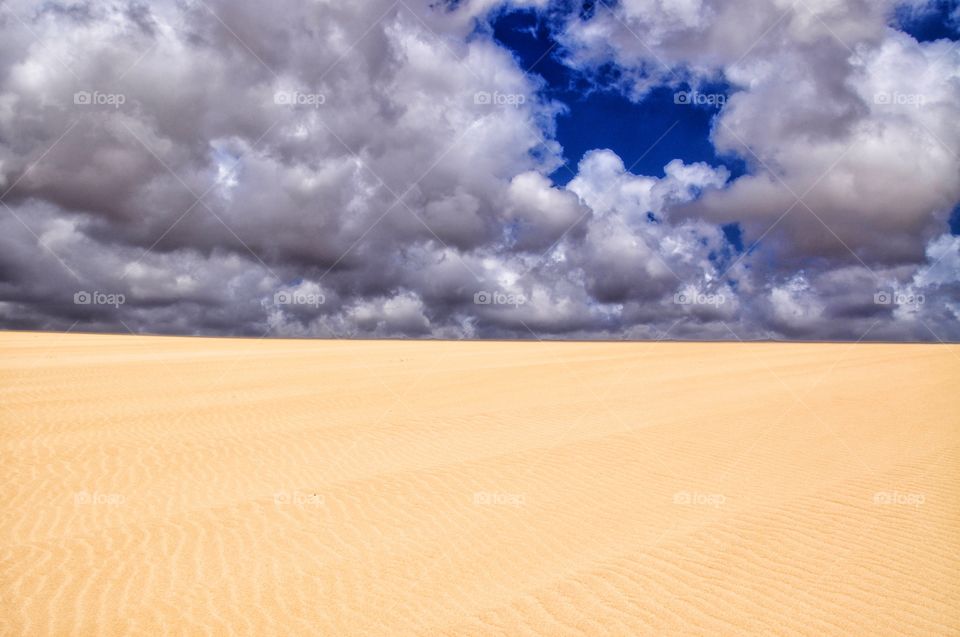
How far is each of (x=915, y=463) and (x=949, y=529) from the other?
3705 mm

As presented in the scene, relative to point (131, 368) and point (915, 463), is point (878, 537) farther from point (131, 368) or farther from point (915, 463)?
point (131, 368)

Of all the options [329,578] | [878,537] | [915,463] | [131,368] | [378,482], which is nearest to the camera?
[329,578]

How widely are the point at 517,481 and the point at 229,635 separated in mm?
4992

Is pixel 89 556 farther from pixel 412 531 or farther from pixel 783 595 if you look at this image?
pixel 783 595

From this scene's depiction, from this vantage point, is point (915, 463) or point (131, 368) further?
point (131, 368)

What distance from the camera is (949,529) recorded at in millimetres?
6910

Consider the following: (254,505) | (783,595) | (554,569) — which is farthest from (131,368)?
(783,595)

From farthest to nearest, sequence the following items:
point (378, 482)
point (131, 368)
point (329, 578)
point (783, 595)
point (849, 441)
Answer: point (131, 368)
point (849, 441)
point (378, 482)
point (329, 578)
point (783, 595)

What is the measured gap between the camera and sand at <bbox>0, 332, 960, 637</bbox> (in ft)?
16.5

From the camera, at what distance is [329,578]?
5.64 meters

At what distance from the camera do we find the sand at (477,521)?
5020 mm

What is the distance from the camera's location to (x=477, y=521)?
23.7 ft

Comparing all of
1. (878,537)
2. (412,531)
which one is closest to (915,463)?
(878,537)

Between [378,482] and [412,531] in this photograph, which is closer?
[412,531]
